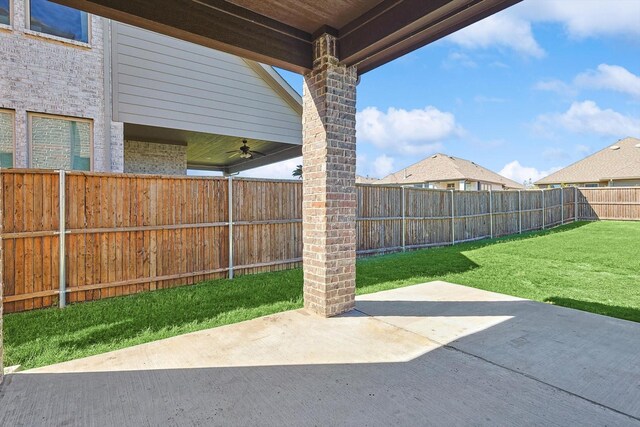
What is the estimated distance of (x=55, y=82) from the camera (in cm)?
618

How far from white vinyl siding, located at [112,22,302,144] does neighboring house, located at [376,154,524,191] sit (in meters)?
20.1

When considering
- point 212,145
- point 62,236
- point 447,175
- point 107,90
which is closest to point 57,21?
point 107,90

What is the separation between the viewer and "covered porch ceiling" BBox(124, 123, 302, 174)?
854cm

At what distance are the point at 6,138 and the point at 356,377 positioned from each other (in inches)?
282

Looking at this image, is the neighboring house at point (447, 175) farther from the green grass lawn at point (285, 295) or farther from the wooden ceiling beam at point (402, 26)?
the wooden ceiling beam at point (402, 26)

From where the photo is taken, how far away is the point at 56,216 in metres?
4.86

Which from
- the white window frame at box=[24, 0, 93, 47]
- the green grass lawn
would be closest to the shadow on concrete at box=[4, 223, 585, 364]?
the green grass lawn

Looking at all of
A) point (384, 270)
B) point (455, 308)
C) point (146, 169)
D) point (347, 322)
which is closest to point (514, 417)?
point (347, 322)

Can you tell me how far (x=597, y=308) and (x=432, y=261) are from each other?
12.3ft

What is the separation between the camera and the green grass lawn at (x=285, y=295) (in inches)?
141

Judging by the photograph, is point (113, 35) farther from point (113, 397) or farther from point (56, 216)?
point (113, 397)

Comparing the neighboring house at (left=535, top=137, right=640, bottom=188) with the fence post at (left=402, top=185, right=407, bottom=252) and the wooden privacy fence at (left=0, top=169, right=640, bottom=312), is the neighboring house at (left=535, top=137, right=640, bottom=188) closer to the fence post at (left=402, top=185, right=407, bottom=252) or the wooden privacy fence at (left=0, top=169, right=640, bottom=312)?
the fence post at (left=402, top=185, right=407, bottom=252)

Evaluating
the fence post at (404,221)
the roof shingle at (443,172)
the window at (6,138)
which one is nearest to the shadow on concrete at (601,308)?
the fence post at (404,221)

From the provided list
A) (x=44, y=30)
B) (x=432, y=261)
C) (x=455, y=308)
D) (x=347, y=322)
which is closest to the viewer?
(x=347, y=322)
